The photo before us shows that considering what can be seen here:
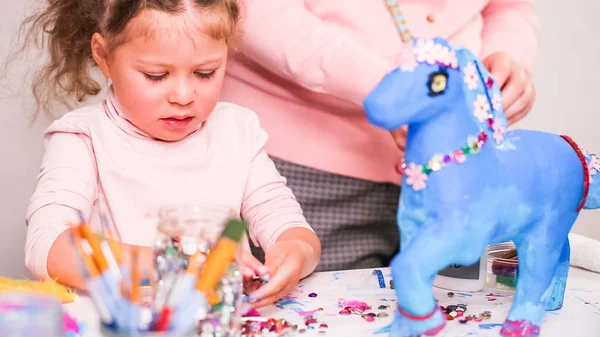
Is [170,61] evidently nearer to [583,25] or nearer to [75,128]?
[75,128]

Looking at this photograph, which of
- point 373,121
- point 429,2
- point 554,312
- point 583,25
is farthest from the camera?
point 583,25

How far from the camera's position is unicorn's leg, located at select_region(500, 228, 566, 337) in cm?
73

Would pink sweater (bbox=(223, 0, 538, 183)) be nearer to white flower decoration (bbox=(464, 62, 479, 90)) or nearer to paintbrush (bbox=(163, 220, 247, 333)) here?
white flower decoration (bbox=(464, 62, 479, 90))

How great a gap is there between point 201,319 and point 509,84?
448mm

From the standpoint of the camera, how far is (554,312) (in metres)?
0.83

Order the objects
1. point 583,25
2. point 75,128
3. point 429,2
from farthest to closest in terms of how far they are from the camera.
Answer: point 583,25 < point 429,2 < point 75,128

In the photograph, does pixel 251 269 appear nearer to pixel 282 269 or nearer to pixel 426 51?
pixel 282 269

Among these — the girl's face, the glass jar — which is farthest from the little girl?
the glass jar

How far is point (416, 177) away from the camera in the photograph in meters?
0.66

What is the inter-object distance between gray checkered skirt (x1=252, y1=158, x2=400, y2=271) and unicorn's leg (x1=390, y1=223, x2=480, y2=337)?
44cm

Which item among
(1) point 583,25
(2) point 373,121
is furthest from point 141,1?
(1) point 583,25

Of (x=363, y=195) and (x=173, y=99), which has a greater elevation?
(x=173, y=99)

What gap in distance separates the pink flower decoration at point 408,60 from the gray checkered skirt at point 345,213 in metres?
0.45

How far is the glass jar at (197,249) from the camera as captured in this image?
0.67 metres
